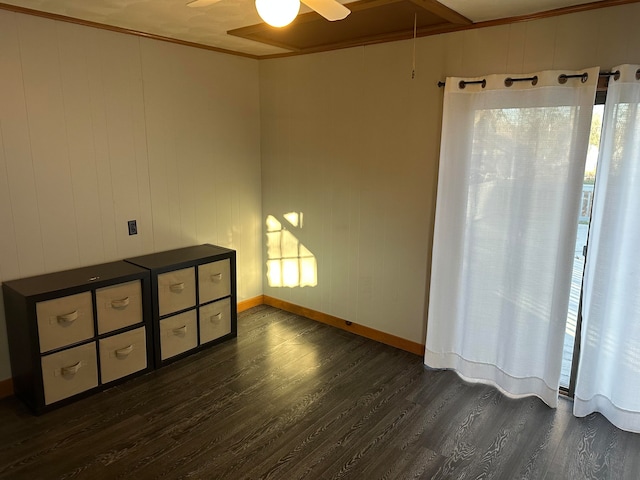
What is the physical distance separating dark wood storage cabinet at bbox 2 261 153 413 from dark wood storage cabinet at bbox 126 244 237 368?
0.34ft

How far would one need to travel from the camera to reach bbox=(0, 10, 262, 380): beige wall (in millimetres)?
2818

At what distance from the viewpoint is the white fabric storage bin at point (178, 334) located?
11.0 feet

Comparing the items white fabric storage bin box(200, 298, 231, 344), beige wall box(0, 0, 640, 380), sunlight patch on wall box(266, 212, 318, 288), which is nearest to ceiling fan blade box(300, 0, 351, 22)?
beige wall box(0, 0, 640, 380)

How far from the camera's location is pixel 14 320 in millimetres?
2777

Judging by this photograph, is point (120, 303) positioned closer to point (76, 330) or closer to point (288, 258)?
point (76, 330)

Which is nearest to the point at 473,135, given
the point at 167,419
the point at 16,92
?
the point at 167,419

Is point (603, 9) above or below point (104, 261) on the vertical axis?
above

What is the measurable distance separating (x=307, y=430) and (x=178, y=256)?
1674 millimetres

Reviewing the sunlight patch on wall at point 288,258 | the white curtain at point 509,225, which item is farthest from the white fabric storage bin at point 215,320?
the white curtain at point 509,225

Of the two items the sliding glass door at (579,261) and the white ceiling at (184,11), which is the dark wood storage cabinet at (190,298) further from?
the sliding glass door at (579,261)

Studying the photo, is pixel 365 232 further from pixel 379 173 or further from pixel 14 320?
pixel 14 320

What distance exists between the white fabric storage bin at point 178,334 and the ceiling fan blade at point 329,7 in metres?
2.38

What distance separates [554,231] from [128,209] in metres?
2.92

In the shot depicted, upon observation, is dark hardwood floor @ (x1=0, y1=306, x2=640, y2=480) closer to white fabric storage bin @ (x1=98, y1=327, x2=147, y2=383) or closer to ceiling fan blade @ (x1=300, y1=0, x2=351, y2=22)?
white fabric storage bin @ (x1=98, y1=327, x2=147, y2=383)
